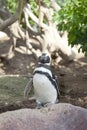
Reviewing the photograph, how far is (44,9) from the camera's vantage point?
11.3 meters

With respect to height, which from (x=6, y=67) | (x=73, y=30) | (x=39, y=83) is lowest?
(x=6, y=67)

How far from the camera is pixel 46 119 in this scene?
201 centimetres

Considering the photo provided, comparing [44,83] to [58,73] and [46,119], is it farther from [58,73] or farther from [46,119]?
[58,73]

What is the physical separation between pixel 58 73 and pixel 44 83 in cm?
458

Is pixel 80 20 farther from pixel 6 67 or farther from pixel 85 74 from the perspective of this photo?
pixel 6 67

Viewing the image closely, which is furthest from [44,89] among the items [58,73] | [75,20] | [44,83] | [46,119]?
[58,73]

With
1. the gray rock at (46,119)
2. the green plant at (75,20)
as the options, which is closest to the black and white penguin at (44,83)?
the green plant at (75,20)

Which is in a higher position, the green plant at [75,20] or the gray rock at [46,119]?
the gray rock at [46,119]

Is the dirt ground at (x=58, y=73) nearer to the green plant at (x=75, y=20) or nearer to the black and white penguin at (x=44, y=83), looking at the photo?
the black and white penguin at (x=44, y=83)

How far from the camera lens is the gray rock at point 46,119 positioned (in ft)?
6.34

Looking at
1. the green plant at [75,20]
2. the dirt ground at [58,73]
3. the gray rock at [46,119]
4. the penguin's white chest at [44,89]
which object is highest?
the gray rock at [46,119]

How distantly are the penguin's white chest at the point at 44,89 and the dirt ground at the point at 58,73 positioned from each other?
613 millimetres

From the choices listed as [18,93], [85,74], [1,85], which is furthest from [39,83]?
[85,74]

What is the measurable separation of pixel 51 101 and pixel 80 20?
5.01 feet
